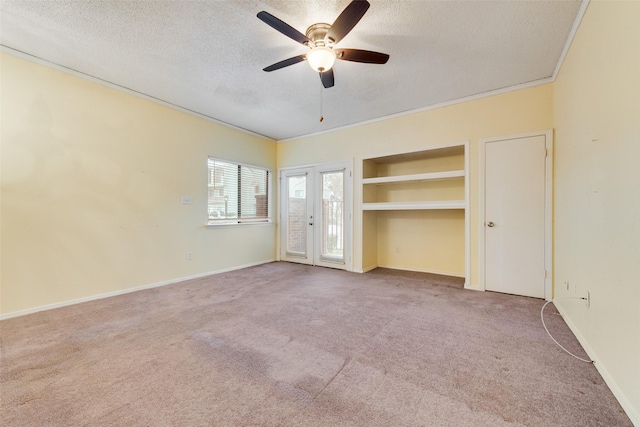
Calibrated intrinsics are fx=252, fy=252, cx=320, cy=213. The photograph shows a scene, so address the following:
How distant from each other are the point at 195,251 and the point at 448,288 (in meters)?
3.97

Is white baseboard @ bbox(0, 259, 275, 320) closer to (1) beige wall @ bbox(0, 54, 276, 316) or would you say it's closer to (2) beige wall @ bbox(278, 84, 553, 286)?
(1) beige wall @ bbox(0, 54, 276, 316)

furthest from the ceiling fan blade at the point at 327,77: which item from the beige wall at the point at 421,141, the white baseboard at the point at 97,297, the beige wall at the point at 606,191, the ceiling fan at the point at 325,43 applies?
the white baseboard at the point at 97,297

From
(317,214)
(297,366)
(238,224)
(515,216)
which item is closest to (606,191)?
(515,216)

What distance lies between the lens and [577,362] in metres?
1.81

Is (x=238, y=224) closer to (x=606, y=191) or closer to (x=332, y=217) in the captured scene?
(x=332, y=217)

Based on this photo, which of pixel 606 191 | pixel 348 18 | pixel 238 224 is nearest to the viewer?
pixel 606 191

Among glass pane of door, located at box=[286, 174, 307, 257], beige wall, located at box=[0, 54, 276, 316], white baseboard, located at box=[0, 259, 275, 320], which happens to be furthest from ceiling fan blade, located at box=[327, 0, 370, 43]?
→ white baseboard, located at box=[0, 259, 275, 320]

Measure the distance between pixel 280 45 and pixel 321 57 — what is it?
1.96ft

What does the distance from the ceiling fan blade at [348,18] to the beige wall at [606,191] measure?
1.49 metres

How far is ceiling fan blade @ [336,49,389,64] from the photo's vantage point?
2219 millimetres

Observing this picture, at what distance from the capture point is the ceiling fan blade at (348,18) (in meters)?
1.67

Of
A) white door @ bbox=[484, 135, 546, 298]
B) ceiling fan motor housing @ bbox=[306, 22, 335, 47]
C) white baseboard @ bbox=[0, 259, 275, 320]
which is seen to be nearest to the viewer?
ceiling fan motor housing @ bbox=[306, 22, 335, 47]

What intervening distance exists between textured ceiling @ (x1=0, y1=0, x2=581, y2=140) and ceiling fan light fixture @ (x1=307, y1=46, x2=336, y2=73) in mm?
257

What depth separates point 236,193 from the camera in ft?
16.0
